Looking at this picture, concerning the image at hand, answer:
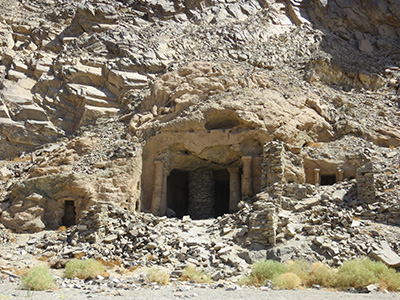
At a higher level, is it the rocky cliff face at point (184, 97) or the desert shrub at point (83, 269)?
the rocky cliff face at point (184, 97)

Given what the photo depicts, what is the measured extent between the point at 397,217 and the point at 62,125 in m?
20.0

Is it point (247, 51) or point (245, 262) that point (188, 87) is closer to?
point (247, 51)

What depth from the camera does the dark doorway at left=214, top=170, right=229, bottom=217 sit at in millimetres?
24531

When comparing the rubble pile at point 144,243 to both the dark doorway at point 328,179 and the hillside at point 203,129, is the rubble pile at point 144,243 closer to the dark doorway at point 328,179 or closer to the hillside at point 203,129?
the hillside at point 203,129

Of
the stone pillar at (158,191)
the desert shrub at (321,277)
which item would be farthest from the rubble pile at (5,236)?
the desert shrub at (321,277)

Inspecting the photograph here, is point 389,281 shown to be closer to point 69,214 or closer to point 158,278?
point 158,278

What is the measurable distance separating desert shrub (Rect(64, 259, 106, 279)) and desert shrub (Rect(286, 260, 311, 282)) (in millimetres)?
5568

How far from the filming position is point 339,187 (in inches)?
674

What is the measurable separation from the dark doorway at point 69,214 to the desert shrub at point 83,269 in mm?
7678

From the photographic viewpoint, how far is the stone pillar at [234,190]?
19717 mm

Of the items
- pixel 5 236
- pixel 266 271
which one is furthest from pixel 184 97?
pixel 266 271

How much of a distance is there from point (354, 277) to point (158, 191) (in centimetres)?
1146

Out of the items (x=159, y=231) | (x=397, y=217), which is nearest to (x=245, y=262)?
(x=159, y=231)

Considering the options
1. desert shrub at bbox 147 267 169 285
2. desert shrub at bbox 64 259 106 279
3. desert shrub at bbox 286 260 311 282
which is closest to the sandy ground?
desert shrub at bbox 147 267 169 285
